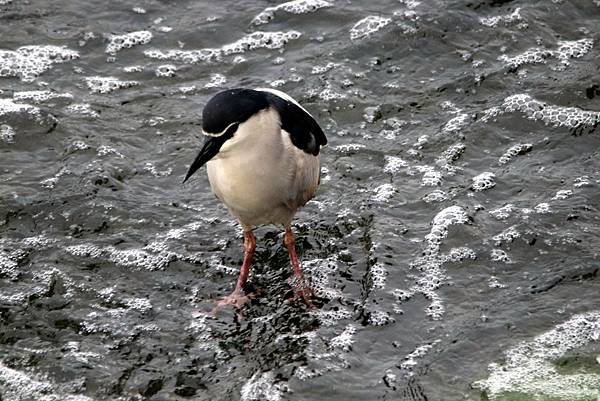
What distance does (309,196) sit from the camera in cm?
662

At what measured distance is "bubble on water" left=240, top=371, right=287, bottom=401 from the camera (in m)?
5.51

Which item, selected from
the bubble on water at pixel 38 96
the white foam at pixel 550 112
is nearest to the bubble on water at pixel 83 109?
the bubble on water at pixel 38 96

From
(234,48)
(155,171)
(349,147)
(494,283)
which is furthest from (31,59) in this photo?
(494,283)

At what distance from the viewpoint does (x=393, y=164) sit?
7703 mm

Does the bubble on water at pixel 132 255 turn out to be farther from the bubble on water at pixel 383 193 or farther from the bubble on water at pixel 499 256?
the bubble on water at pixel 499 256

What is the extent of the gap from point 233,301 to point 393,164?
202 cm

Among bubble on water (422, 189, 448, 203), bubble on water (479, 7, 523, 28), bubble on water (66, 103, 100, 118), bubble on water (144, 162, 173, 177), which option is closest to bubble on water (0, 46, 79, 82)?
bubble on water (66, 103, 100, 118)

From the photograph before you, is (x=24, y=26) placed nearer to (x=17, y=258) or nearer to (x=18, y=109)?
(x=18, y=109)

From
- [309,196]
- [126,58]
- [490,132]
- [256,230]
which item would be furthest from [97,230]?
[490,132]

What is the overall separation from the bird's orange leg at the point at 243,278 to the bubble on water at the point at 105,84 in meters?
2.69

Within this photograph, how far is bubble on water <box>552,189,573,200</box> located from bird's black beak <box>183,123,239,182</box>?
2.65 metres

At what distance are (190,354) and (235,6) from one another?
488 centimetres

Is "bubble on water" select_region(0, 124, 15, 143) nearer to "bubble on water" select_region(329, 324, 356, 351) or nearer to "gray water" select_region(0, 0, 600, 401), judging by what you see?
"gray water" select_region(0, 0, 600, 401)

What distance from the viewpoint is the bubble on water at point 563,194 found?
23.5ft
